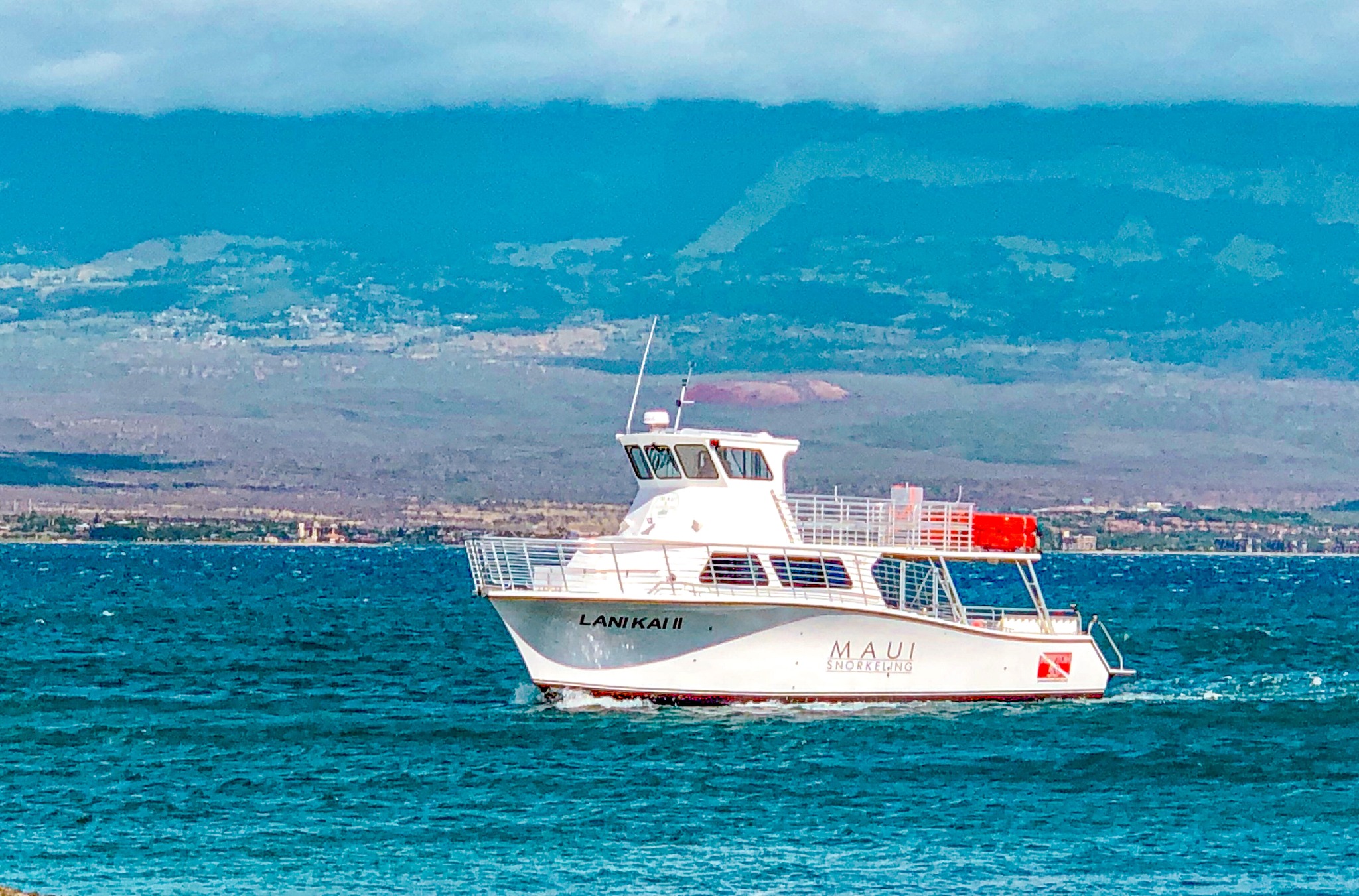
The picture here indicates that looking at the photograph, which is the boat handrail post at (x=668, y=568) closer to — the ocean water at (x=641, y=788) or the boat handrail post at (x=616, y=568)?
the boat handrail post at (x=616, y=568)

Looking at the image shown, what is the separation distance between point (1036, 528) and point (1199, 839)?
513 inches

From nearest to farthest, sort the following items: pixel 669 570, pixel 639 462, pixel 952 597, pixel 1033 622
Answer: pixel 669 570, pixel 639 462, pixel 952 597, pixel 1033 622

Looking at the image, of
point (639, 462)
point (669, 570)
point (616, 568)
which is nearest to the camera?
point (616, 568)

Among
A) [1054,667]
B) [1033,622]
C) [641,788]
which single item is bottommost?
[641,788]

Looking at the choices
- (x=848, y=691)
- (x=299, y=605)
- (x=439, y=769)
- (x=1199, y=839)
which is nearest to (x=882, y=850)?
(x=1199, y=839)

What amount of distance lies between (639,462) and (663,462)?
708 millimetres

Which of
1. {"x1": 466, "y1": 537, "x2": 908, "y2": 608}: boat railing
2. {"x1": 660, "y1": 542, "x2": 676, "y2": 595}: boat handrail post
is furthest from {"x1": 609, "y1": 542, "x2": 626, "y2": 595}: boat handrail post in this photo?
{"x1": 660, "y1": 542, "x2": 676, "y2": 595}: boat handrail post

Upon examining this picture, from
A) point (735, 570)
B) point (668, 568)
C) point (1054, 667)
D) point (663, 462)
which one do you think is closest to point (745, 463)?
point (663, 462)

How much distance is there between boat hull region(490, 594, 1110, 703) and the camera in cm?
3566

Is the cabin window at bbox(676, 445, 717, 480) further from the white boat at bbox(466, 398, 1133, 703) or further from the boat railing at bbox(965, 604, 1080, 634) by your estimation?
the boat railing at bbox(965, 604, 1080, 634)

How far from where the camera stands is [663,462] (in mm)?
38156

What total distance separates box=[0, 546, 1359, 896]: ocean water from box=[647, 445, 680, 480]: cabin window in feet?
15.4

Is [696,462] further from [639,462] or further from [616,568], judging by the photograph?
[616,568]

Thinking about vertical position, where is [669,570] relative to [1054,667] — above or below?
above
